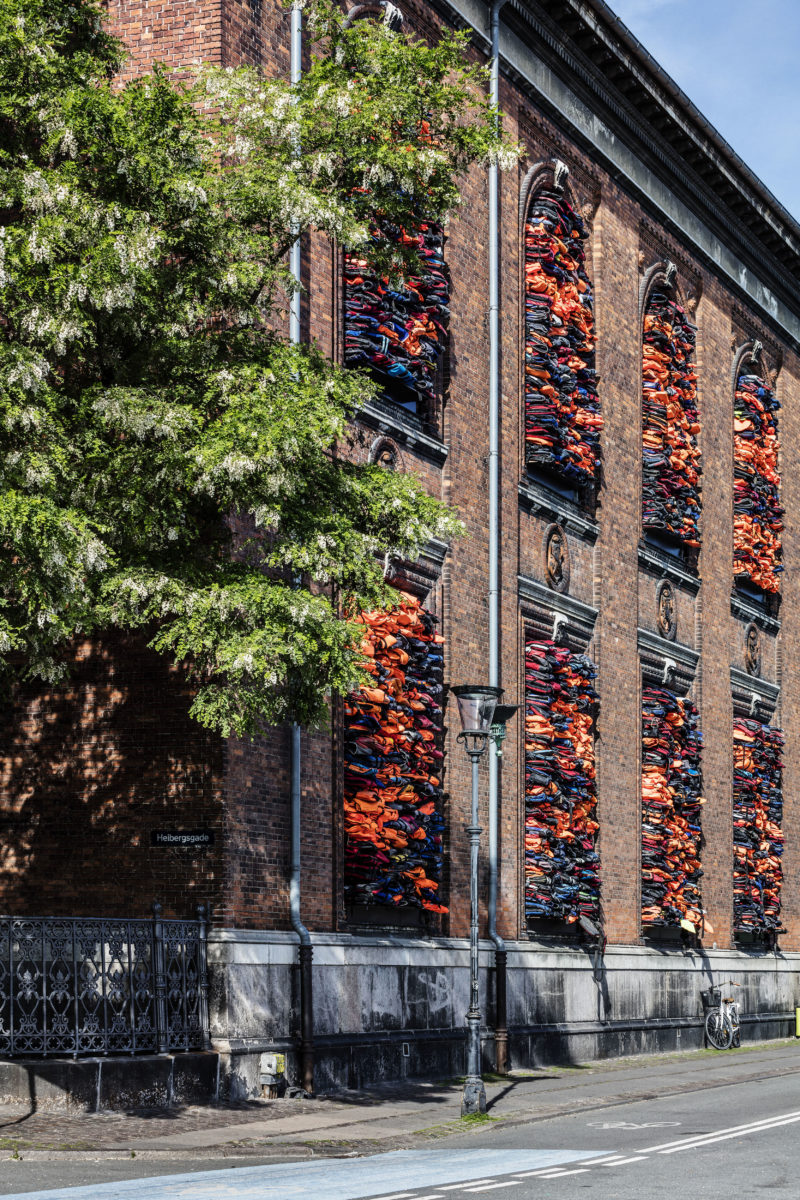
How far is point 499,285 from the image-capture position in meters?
26.3

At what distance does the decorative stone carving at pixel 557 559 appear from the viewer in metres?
27.4

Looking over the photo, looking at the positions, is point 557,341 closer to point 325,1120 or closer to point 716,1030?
point 716,1030

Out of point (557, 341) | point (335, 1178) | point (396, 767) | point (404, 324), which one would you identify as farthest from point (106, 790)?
point (557, 341)

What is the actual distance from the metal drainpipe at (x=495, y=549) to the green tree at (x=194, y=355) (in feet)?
27.4

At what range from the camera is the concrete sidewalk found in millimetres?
14570

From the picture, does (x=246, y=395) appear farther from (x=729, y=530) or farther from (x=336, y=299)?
(x=729, y=530)

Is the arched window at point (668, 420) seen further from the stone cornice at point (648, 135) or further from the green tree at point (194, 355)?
the green tree at point (194, 355)

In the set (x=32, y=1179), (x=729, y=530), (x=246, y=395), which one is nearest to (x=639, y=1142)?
(x=32, y=1179)

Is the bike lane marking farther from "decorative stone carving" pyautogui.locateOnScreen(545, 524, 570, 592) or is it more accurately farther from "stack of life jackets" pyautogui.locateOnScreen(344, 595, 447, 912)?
"decorative stone carving" pyautogui.locateOnScreen(545, 524, 570, 592)

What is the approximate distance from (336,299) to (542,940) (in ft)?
33.8

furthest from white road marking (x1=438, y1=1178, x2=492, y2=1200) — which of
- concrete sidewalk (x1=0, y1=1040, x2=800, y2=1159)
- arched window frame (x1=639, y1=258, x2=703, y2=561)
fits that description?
arched window frame (x1=639, y1=258, x2=703, y2=561)

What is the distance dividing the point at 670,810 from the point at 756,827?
5.35 metres

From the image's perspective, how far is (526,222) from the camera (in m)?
28.0

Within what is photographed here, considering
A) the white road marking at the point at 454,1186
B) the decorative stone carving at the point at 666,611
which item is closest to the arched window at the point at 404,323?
the decorative stone carving at the point at 666,611
